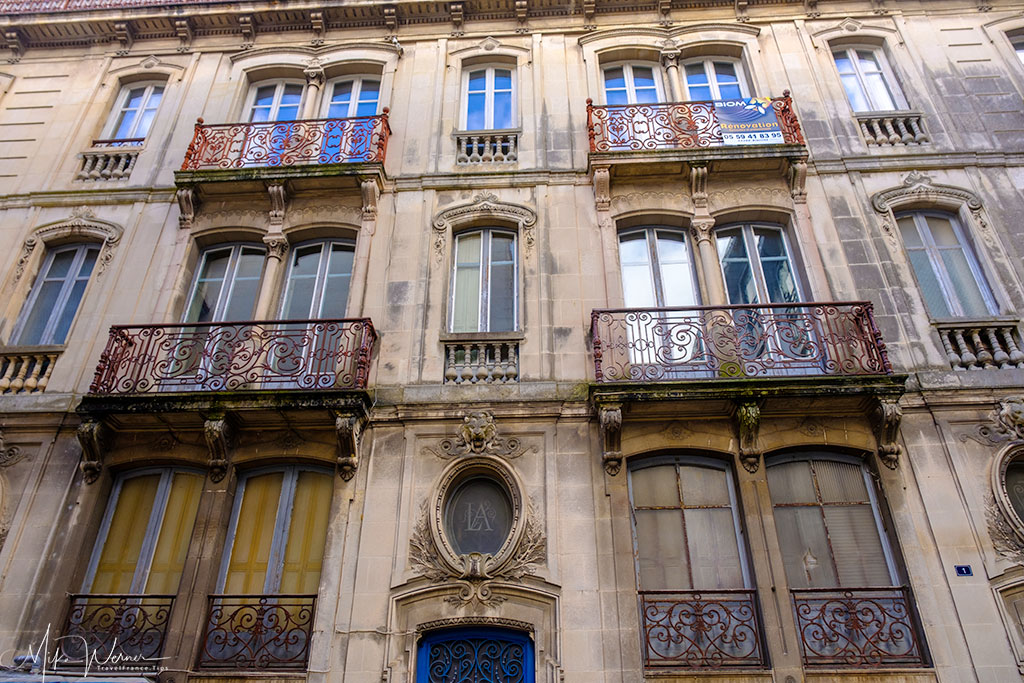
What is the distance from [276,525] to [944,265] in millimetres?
9500

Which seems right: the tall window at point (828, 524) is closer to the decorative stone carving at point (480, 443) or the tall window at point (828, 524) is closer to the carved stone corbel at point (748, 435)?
the carved stone corbel at point (748, 435)

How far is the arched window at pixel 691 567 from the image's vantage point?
6.91 m

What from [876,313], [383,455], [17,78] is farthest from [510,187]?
[17,78]

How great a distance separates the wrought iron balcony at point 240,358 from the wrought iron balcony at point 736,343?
314cm

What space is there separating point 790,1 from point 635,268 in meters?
6.34

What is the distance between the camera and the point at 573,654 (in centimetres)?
688

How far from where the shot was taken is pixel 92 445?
27.0 feet

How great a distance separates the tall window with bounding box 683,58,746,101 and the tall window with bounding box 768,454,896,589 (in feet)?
21.4

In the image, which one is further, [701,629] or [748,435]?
[748,435]

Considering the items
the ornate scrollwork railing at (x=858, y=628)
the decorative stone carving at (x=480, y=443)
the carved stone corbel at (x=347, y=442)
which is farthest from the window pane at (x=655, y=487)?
Answer: the carved stone corbel at (x=347, y=442)

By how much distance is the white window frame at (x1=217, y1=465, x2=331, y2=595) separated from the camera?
7.68m

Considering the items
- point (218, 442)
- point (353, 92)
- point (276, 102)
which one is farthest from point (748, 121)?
point (218, 442)

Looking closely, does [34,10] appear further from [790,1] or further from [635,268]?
[790,1]

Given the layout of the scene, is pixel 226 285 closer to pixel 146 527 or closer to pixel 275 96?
pixel 146 527
